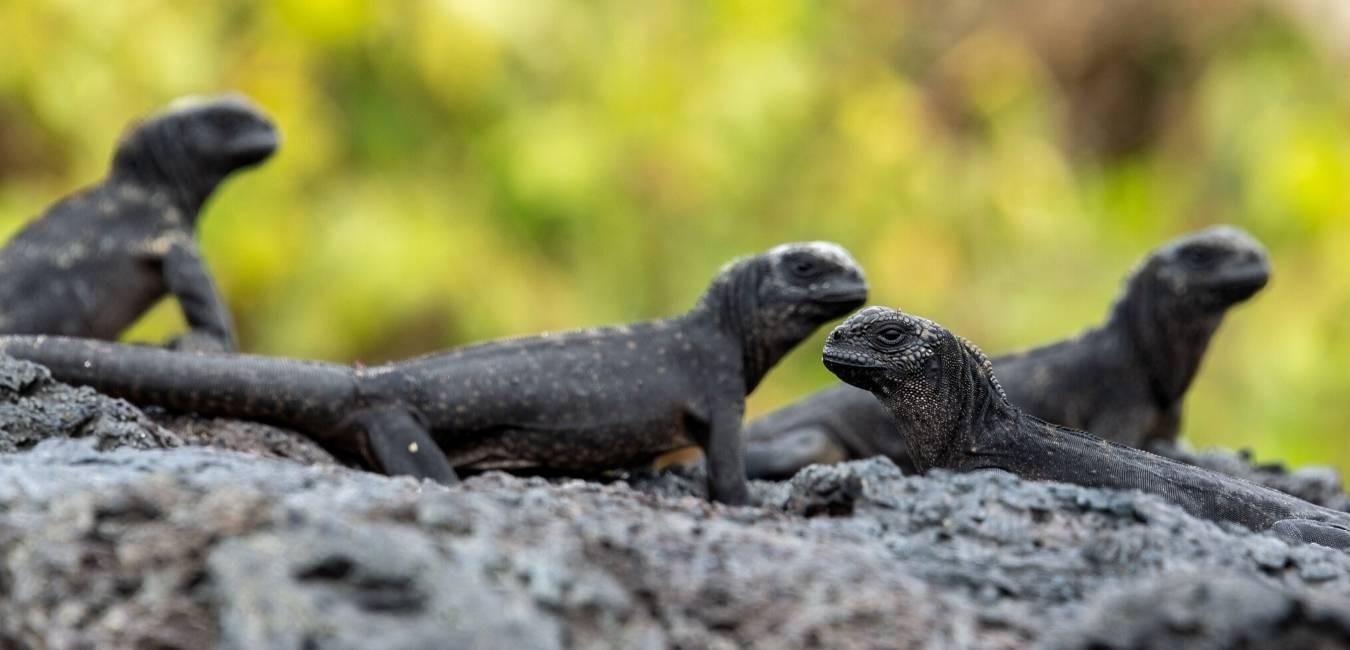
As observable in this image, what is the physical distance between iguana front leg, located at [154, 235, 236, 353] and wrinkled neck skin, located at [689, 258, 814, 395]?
6.36ft

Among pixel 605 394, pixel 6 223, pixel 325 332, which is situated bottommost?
pixel 325 332

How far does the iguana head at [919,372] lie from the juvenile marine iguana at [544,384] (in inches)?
34.4

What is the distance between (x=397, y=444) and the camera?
639cm

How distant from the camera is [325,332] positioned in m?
14.9

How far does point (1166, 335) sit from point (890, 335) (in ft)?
11.0

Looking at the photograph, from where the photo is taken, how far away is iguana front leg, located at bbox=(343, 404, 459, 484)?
634 centimetres

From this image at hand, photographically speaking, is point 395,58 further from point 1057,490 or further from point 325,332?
point 1057,490

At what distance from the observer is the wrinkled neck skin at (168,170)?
845 centimetres

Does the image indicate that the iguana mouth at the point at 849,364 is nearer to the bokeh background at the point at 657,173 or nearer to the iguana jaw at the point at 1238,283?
the iguana jaw at the point at 1238,283

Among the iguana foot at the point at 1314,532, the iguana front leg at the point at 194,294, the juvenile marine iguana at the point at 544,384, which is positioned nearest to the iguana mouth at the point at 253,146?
the iguana front leg at the point at 194,294

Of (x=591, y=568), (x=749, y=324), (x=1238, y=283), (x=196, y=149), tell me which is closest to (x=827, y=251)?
(x=749, y=324)

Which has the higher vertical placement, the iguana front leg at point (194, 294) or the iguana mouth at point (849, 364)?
the iguana mouth at point (849, 364)

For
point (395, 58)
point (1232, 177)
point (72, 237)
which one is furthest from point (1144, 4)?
point (72, 237)

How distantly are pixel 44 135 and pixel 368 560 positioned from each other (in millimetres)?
13164
